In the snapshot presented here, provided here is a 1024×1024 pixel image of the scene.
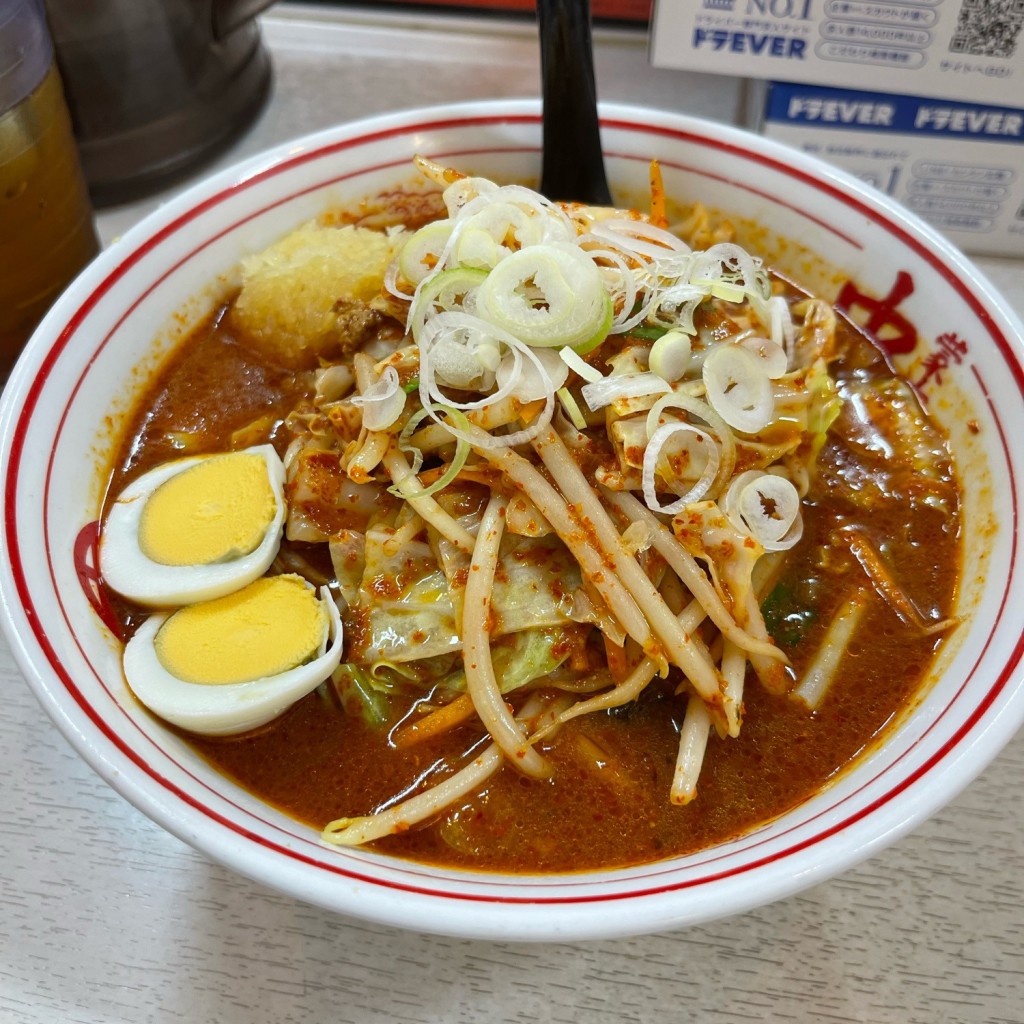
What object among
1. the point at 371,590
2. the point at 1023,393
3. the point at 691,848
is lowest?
the point at 691,848

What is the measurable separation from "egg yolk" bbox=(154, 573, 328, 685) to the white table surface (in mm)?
333

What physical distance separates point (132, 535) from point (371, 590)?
15.0 inches

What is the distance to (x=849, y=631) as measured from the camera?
57.9 inches

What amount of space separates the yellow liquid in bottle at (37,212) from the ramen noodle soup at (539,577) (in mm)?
490

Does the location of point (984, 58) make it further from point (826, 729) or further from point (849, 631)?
point (826, 729)

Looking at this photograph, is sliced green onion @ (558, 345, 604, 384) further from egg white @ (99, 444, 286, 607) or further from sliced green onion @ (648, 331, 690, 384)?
egg white @ (99, 444, 286, 607)

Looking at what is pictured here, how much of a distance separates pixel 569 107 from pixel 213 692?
122cm

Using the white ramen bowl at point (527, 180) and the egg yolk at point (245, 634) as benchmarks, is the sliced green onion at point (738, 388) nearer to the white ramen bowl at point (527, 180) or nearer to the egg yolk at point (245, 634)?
the white ramen bowl at point (527, 180)

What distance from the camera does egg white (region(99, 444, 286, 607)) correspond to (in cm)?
134

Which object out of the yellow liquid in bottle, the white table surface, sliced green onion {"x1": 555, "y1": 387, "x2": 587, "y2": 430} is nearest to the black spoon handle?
sliced green onion {"x1": 555, "y1": 387, "x2": 587, "y2": 430}

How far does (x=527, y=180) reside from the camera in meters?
1.89

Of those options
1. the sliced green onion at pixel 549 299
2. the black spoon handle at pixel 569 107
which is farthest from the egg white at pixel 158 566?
the black spoon handle at pixel 569 107

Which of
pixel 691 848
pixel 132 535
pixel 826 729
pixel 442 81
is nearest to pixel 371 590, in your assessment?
pixel 132 535

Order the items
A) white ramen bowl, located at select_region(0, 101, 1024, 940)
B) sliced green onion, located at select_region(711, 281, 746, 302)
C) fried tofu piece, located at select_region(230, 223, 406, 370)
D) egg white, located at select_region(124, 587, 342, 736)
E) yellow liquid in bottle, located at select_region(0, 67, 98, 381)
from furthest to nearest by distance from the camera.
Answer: fried tofu piece, located at select_region(230, 223, 406, 370) < yellow liquid in bottle, located at select_region(0, 67, 98, 381) < sliced green onion, located at select_region(711, 281, 746, 302) < egg white, located at select_region(124, 587, 342, 736) < white ramen bowl, located at select_region(0, 101, 1024, 940)
